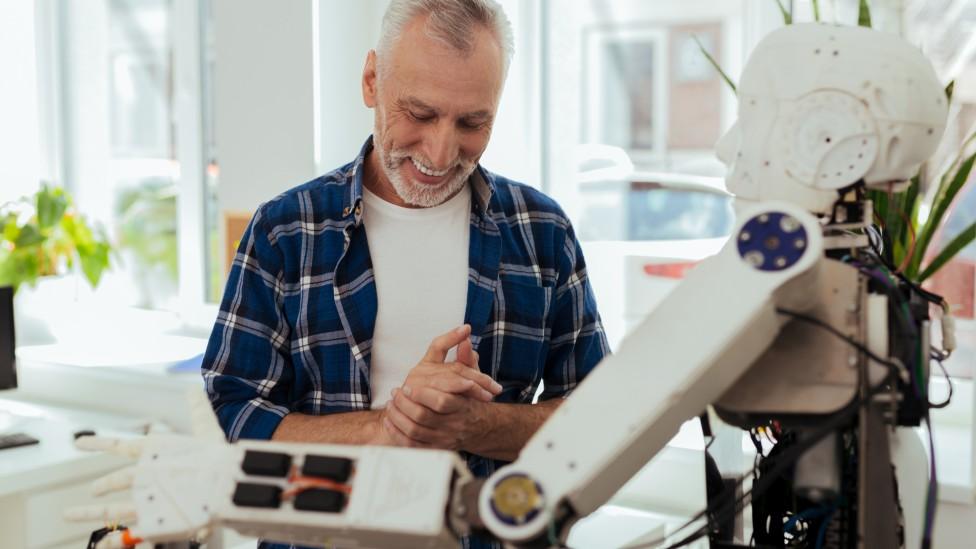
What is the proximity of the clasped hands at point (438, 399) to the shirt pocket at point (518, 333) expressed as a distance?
9.6 inches

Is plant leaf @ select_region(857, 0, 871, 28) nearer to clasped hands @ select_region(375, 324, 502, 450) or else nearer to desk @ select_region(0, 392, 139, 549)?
clasped hands @ select_region(375, 324, 502, 450)

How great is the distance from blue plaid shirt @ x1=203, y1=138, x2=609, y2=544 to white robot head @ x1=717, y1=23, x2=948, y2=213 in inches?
24.5

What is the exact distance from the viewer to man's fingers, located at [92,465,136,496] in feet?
3.40

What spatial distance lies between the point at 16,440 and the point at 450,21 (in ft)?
7.12

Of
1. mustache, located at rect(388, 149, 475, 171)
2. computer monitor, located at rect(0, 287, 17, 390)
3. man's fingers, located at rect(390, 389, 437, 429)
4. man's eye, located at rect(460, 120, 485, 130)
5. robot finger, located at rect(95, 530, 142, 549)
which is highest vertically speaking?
man's eye, located at rect(460, 120, 485, 130)

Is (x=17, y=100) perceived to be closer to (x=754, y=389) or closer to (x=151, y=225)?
(x=151, y=225)

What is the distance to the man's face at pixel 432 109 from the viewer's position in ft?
4.88

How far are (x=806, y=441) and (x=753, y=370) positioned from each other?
0.29ft

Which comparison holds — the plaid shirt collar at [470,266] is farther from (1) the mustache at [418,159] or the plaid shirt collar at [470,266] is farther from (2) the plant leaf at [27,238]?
(2) the plant leaf at [27,238]

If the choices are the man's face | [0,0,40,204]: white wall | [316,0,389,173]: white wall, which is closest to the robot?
the man's face

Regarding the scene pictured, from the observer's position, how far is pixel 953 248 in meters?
2.16

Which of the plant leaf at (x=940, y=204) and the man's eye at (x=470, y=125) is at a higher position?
the man's eye at (x=470, y=125)

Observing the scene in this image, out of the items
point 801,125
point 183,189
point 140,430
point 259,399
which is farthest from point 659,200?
point 801,125

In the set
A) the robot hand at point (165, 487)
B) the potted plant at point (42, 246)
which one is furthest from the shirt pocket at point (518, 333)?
the potted plant at point (42, 246)
